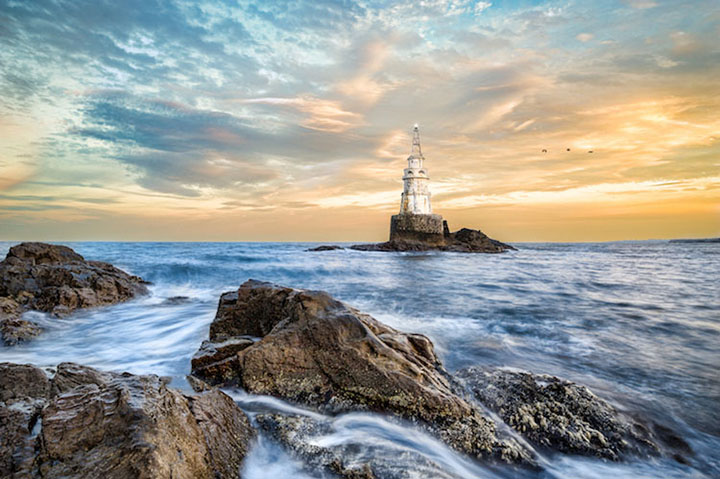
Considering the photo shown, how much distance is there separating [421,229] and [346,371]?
42204 mm

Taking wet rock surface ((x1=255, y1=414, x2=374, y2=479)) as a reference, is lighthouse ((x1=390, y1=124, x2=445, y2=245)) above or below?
above

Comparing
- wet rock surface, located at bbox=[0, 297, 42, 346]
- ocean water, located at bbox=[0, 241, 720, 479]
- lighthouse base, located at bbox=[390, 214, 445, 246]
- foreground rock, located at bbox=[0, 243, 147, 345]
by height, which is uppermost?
lighthouse base, located at bbox=[390, 214, 445, 246]

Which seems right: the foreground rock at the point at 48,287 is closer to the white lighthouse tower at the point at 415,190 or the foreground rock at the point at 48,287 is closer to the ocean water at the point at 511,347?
the ocean water at the point at 511,347

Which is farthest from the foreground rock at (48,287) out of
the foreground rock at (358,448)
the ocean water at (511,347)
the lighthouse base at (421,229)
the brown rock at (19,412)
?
the lighthouse base at (421,229)

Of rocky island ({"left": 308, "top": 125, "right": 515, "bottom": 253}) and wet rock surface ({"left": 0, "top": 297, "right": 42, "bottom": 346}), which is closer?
wet rock surface ({"left": 0, "top": 297, "right": 42, "bottom": 346})

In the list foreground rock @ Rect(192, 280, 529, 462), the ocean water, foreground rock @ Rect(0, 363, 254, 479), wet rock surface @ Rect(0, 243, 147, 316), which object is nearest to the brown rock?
foreground rock @ Rect(0, 363, 254, 479)

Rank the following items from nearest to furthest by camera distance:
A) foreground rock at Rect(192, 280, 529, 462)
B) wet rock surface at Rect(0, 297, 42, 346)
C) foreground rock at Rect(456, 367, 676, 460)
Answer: foreground rock at Rect(456, 367, 676, 460) → foreground rock at Rect(192, 280, 529, 462) → wet rock surface at Rect(0, 297, 42, 346)

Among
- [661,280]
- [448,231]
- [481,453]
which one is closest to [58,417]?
[481,453]

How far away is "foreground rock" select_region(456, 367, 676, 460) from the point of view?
3.05 meters

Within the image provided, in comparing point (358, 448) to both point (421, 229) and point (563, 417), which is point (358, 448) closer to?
point (563, 417)

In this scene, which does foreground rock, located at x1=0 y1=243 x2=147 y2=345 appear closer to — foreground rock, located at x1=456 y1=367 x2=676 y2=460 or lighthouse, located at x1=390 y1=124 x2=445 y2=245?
foreground rock, located at x1=456 y1=367 x2=676 y2=460

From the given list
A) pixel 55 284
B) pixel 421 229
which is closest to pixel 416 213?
pixel 421 229

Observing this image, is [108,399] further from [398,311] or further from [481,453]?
[398,311]

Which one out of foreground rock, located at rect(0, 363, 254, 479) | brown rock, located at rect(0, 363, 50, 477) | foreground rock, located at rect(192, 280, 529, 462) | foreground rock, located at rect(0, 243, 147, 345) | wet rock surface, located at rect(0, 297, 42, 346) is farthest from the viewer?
foreground rock, located at rect(0, 243, 147, 345)
